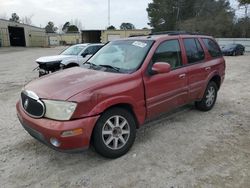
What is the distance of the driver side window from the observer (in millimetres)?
4473

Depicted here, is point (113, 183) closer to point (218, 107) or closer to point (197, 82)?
point (197, 82)

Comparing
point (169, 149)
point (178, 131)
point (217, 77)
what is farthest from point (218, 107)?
point (169, 149)

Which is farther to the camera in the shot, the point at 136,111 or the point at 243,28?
the point at 243,28

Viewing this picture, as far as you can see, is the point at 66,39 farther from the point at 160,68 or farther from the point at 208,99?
the point at 160,68

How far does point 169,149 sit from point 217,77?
288 centimetres

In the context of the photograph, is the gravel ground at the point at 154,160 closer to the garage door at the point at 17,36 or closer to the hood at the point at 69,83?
the hood at the point at 69,83

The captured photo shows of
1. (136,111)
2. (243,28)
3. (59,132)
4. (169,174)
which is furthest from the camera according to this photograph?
(243,28)

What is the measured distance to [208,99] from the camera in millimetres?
6020

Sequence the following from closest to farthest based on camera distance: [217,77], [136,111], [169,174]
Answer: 1. [169,174]
2. [136,111]
3. [217,77]

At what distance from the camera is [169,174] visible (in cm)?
345

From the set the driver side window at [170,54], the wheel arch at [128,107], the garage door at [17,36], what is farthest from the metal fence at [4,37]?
the wheel arch at [128,107]

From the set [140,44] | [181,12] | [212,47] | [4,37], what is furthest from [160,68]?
[181,12]

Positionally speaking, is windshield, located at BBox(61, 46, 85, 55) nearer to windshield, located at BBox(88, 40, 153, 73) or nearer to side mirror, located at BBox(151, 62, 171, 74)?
windshield, located at BBox(88, 40, 153, 73)

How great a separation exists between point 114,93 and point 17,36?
5077 centimetres
